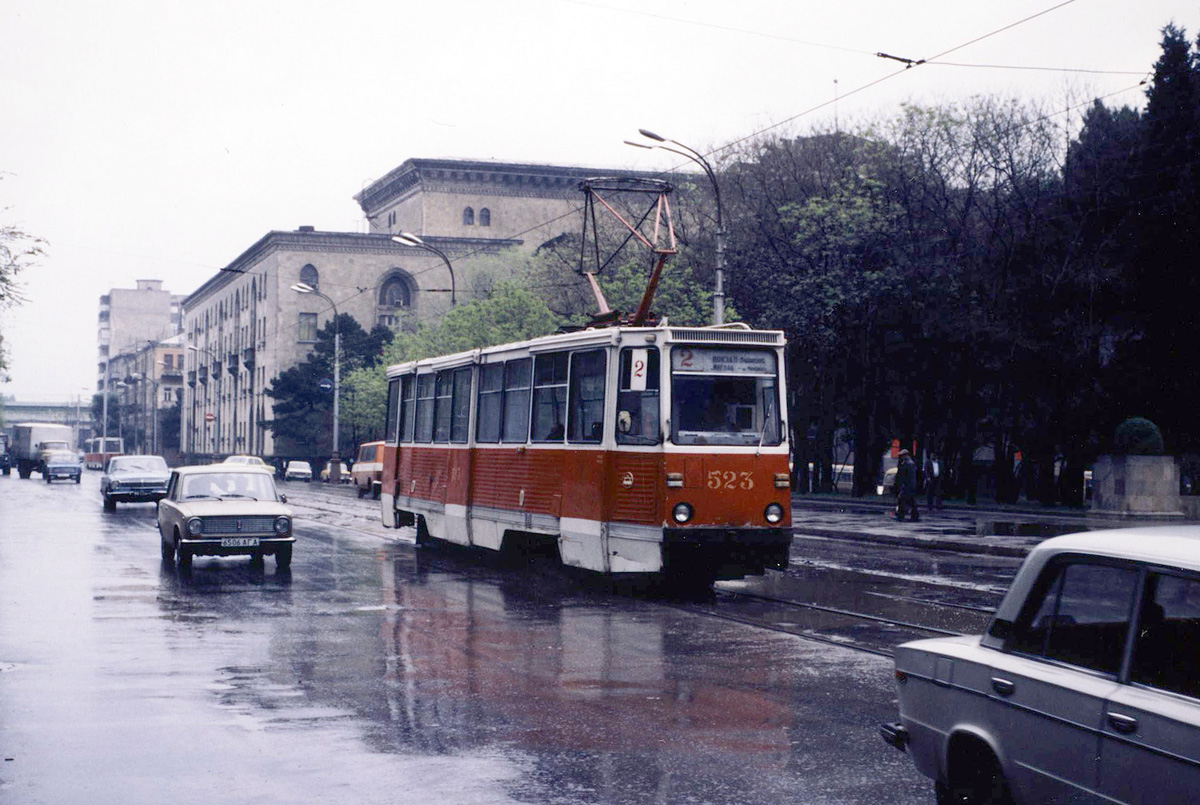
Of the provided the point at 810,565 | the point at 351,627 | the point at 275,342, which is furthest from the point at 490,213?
the point at 351,627

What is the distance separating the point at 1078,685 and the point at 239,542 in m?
16.5

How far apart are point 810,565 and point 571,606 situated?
23.7ft

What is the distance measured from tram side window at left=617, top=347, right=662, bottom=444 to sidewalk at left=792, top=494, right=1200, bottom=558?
31.6 ft

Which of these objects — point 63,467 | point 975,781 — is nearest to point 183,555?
point 975,781

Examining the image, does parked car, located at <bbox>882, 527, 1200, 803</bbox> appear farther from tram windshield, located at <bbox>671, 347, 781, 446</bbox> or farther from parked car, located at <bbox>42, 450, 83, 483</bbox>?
parked car, located at <bbox>42, 450, 83, 483</bbox>

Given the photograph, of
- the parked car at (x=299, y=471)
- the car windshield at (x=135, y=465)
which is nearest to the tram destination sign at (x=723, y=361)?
the car windshield at (x=135, y=465)

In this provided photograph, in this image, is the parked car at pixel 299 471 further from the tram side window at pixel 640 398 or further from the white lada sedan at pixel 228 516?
the tram side window at pixel 640 398

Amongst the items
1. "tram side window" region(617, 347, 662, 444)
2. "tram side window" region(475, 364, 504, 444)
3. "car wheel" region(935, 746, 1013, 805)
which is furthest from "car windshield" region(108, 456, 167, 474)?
"car wheel" region(935, 746, 1013, 805)

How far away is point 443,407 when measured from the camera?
23.6m

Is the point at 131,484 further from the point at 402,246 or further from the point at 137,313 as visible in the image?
the point at 137,313

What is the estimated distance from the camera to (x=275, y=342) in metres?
96.5

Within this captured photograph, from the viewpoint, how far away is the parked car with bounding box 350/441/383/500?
52938mm

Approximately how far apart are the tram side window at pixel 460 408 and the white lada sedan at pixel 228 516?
9.51 feet

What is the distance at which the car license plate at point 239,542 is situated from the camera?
20078 millimetres
